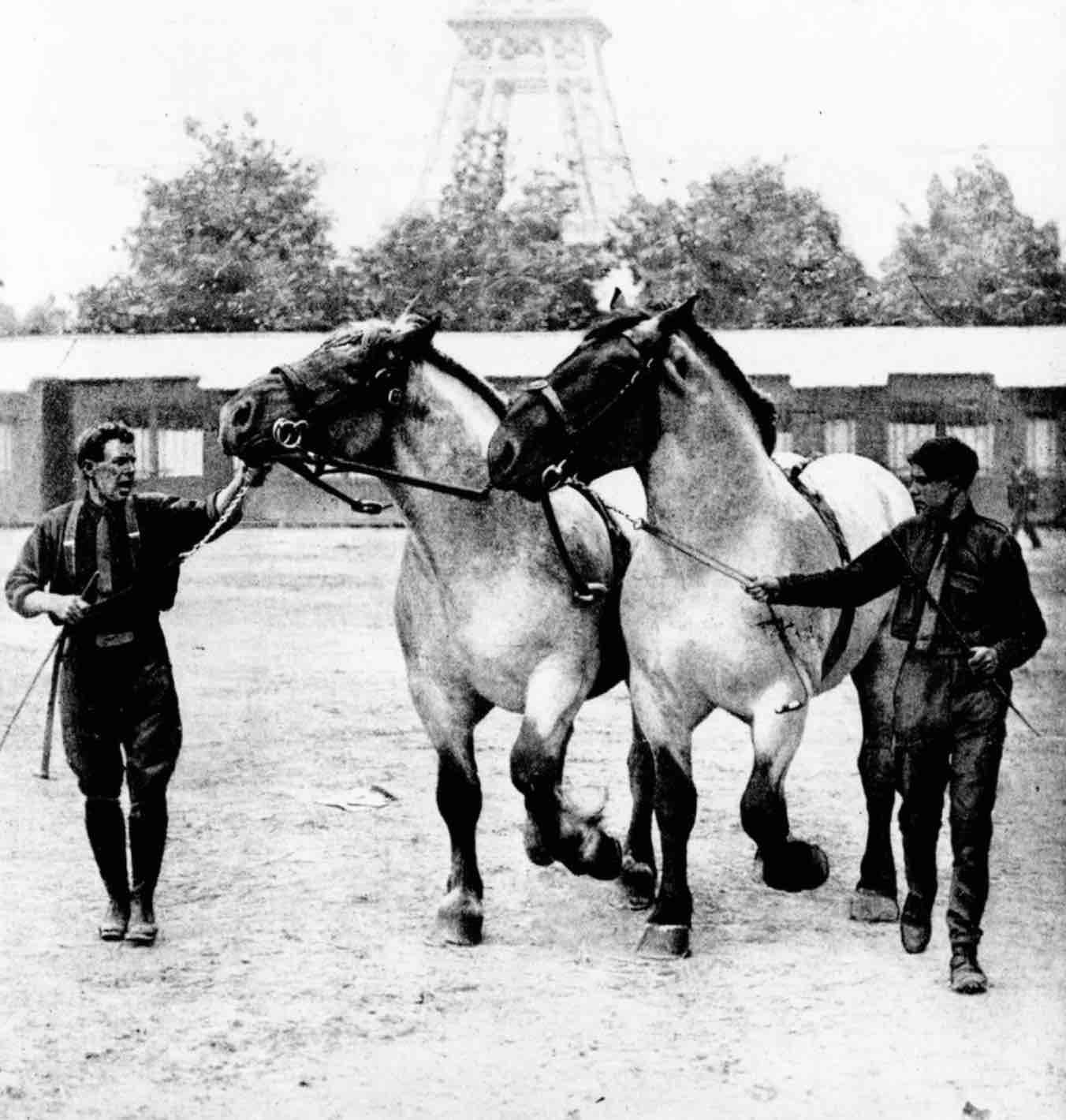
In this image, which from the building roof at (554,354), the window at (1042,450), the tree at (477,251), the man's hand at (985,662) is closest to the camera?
the man's hand at (985,662)

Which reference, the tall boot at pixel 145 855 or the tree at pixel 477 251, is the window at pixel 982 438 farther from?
the tall boot at pixel 145 855

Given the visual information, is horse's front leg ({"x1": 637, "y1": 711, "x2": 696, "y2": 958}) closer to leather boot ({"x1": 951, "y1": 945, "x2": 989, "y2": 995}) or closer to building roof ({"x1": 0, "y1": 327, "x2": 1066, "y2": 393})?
leather boot ({"x1": 951, "y1": 945, "x2": 989, "y2": 995})

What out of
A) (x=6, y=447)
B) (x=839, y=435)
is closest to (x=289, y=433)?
(x=839, y=435)

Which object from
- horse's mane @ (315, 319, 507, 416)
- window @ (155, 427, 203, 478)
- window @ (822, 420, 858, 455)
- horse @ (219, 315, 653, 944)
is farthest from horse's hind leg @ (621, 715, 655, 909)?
window @ (822, 420, 858, 455)

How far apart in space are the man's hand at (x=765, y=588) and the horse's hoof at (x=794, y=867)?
847mm

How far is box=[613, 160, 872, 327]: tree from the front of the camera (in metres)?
8.40

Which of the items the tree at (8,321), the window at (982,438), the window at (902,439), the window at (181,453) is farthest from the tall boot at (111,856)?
the window at (902,439)

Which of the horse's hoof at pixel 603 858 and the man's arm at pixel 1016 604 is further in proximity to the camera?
the horse's hoof at pixel 603 858

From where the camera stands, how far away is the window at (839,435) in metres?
19.5

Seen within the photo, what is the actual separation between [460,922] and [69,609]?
1818mm

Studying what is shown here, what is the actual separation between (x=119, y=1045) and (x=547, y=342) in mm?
7038

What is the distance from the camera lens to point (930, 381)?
17.5 m

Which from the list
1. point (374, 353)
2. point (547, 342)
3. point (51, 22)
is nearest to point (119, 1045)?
point (374, 353)

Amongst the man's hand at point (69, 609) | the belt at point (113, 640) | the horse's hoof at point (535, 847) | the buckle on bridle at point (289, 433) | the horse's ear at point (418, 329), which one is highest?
the horse's ear at point (418, 329)
